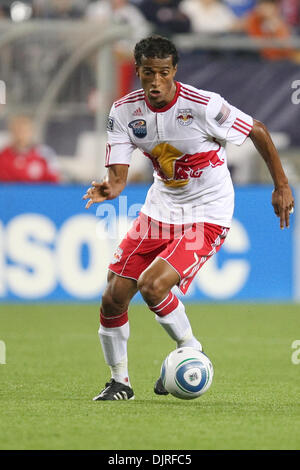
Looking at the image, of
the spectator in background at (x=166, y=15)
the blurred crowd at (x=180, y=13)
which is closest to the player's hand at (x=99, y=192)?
the blurred crowd at (x=180, y=13)

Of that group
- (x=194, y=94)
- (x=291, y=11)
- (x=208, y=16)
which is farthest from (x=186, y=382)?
(x=291, y=11)

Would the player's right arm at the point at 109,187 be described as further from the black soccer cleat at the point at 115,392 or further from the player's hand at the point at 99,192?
the black soccer cleat at the point at 115,392

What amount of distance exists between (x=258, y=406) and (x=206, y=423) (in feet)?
2.36

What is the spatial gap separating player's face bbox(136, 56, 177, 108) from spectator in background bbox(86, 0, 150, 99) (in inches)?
263

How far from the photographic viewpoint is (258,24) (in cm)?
1527

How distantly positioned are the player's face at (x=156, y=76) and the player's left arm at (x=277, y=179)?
2.02 feet

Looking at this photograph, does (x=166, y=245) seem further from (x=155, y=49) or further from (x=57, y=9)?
(x=57, y=9)

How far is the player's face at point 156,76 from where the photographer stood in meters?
6.00

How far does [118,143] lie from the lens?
20.9 ft

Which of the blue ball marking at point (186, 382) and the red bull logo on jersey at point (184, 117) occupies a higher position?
the red bull logo on jersey at point (184, 117)

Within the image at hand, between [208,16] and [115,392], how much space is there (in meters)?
10.2

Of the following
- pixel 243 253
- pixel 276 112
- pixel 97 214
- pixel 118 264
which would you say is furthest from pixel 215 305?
pixel 118 264

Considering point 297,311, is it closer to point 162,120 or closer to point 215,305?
point 215,305

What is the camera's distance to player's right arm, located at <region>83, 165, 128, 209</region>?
6.02 m
